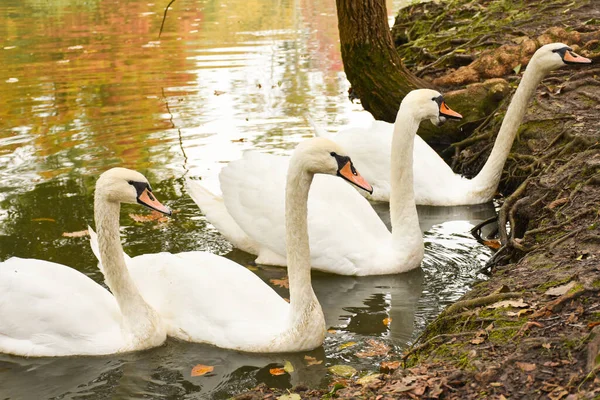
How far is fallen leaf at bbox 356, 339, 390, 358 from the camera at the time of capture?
585 centimetres

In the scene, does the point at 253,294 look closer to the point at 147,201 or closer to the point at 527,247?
the point at 147,201

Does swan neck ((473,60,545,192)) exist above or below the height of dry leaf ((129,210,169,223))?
above

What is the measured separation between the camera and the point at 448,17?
14.2 meters

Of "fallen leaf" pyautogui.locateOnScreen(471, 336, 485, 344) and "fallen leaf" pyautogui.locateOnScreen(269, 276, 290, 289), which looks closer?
"fallen leaf" pyautogui.locateOnScreen(471, 336, 485, 344)

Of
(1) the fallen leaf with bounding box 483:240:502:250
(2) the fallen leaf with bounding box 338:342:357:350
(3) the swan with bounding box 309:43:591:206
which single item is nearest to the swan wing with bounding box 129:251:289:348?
(2) the fallen leaf with bounding box 338:342:357:350

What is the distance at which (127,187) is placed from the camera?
5.83 metres

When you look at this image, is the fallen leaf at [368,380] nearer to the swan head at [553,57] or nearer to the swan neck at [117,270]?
the swan neck at [117,270]

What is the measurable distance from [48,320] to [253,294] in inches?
54.4

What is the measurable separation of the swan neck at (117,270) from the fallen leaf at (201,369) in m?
0.49

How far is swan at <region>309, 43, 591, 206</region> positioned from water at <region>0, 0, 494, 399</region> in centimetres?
16

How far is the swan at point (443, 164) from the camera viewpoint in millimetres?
8609

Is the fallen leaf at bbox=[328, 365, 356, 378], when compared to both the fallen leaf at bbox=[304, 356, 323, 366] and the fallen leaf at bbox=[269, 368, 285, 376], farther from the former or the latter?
the fallen leaf at bbox=[269, 368, 285, 376]

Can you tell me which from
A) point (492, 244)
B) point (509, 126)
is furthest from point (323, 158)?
point (509, 126)

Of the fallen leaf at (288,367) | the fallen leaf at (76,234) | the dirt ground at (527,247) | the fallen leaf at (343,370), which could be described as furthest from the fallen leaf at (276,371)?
the fallen leaf at (76,234)
